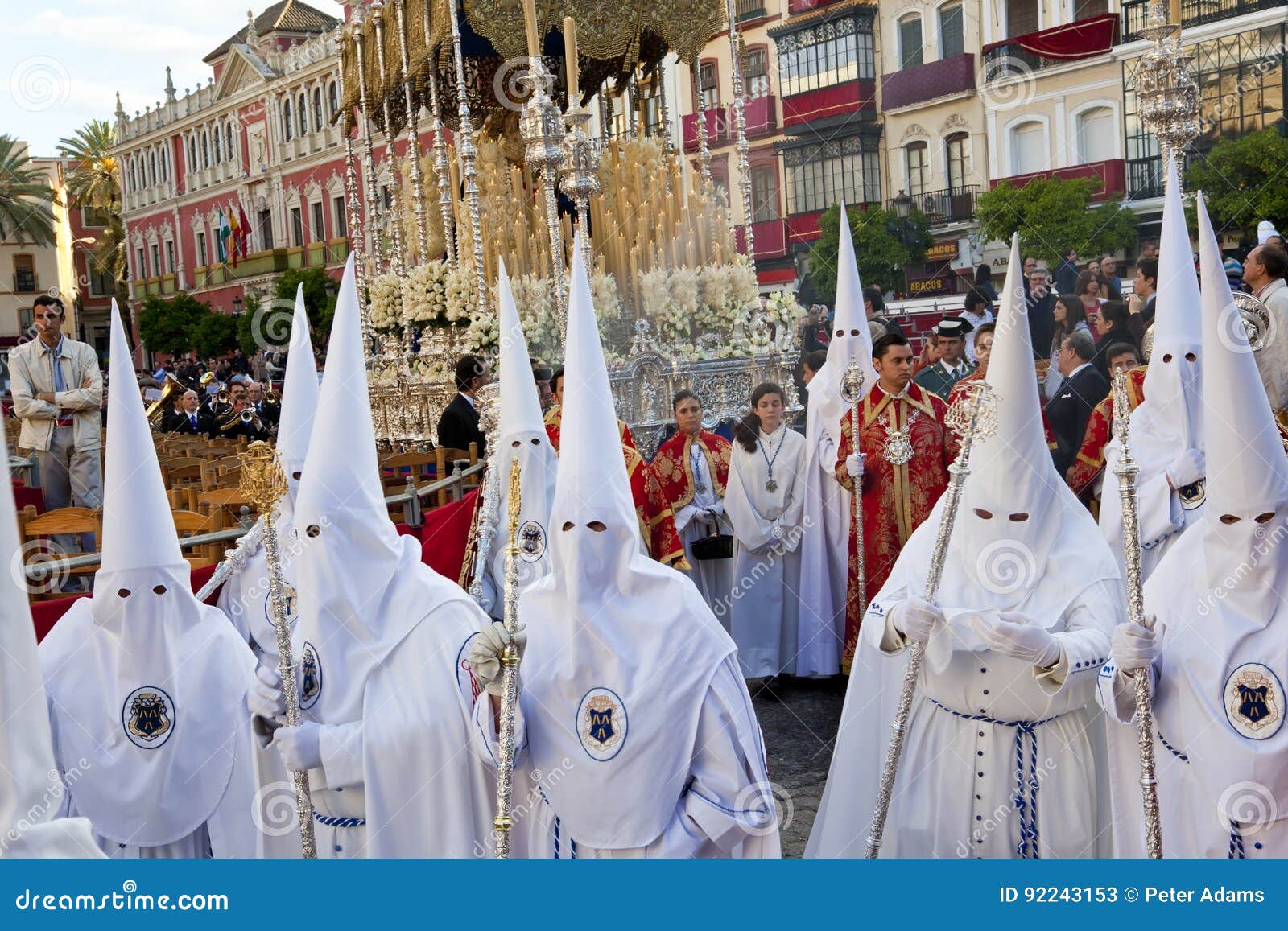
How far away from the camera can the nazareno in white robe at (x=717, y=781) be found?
3.36 metres

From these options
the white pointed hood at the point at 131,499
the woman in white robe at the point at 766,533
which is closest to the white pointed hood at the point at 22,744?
the white pointed hood at the point at 131,499

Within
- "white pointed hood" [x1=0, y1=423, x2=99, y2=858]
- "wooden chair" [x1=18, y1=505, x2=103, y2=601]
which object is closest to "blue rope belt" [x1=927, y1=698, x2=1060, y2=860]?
"white pointed hood" [x1=0, y1=423, x2=99, y2=858]

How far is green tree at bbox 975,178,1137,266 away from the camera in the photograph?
547 inches

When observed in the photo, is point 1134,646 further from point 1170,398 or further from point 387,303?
point 387,303

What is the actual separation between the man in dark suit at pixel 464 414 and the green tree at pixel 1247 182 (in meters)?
7.23

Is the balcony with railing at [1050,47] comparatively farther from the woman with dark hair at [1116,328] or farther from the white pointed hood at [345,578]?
the white pointed hood at [345,578]

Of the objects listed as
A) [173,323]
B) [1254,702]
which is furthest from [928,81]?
[173,323]

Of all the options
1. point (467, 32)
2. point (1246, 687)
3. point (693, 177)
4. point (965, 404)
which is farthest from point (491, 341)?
point (1246, 687)

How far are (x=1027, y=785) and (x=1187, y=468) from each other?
243 cm

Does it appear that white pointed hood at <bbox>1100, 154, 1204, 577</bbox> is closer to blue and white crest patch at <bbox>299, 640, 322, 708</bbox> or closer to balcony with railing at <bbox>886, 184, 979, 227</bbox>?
blue and white crest patch at <bbox>299, 640, 322, 708</bbox>

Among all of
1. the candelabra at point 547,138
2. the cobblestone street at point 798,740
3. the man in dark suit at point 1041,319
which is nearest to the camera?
the cobblestone street at point 798,740

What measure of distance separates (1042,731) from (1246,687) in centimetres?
72

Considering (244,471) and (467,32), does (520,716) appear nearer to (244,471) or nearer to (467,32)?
(244,471)

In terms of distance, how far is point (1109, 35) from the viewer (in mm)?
14797
